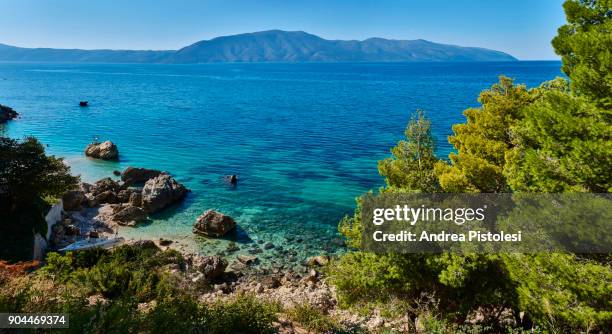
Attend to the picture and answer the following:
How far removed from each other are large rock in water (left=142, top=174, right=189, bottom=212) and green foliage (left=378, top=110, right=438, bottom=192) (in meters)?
22.1

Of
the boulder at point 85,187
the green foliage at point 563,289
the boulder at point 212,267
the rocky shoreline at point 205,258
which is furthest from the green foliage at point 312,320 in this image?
the boulder at point 85,187

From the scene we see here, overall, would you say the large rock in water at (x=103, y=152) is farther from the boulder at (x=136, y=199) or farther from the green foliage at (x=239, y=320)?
the green foliage at (x=239, y=320)

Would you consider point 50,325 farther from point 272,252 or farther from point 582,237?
point 272,252

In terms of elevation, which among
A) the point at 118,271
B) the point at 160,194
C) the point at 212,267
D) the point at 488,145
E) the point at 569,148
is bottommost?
the point at 212,267

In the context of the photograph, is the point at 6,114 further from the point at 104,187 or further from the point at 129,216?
the point at 129,216

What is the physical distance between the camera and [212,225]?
101 ft

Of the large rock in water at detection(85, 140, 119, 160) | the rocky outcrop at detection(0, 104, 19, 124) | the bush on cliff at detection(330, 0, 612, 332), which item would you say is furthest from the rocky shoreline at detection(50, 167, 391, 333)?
the rocky outcrop at detection(0, 104, 19, 124)

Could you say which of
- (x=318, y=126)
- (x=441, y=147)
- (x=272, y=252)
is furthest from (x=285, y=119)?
(x=272, y=252)

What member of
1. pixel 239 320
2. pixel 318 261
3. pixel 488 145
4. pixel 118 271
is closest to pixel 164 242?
pixel 118 271

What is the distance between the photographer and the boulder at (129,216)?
33000 millimetres

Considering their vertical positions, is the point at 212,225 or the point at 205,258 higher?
the point at 212,225

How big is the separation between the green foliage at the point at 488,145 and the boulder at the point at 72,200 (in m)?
31.7

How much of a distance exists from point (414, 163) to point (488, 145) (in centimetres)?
471

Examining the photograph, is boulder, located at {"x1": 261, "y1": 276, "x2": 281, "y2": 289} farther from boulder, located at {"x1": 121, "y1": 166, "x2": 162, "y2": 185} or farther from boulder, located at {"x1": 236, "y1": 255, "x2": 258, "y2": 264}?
boulder, located at {"x1": 121, "y1": 166, "x2": 162, "y2": 185}
